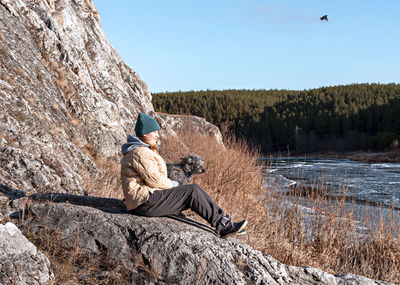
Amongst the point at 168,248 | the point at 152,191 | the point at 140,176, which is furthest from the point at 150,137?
the point at 168,248

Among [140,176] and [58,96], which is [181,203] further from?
[58,96]

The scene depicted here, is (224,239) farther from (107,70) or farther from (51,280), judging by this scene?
(107,70)

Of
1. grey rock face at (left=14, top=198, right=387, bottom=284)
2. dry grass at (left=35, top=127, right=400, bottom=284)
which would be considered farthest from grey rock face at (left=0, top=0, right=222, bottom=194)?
grey rock face at (left=14, top=198, right=387, bottom=284)

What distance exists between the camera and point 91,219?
3887 millimetres

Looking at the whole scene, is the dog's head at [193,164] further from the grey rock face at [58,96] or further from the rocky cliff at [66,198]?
the grey rock face at [58,96]

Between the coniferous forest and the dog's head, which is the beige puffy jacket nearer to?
the dog's head

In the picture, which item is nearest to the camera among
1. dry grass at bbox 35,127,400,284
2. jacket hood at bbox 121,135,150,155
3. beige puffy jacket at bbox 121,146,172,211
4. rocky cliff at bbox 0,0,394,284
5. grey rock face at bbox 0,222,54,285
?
grey rock face at bbox 0,222,54,285

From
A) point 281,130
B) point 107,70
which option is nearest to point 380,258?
point 107,70

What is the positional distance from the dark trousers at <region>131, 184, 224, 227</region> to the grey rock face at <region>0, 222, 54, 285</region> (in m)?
1.09

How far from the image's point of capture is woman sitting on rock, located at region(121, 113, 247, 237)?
12.6 ft

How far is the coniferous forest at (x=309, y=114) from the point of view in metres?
62.6

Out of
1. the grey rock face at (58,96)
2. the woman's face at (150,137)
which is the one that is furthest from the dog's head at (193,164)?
the woman's face at (150,137)

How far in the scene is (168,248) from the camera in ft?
11.6

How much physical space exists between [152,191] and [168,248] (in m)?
0.65
